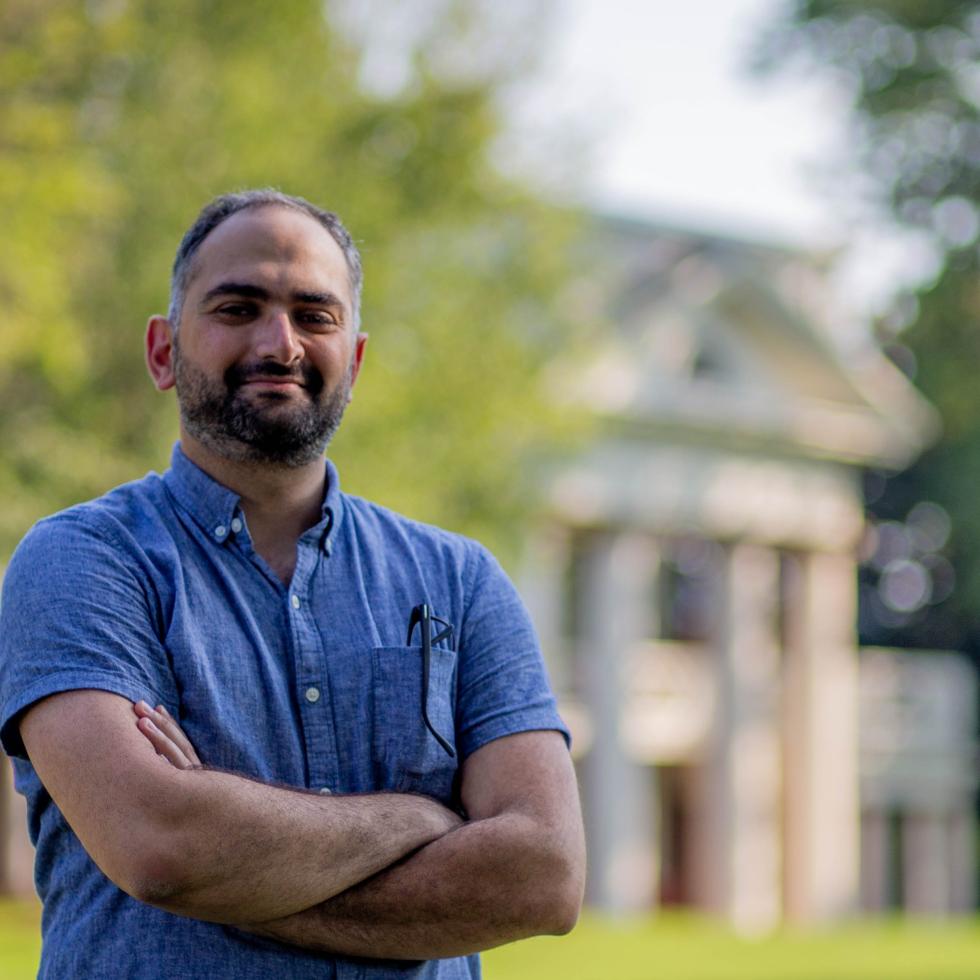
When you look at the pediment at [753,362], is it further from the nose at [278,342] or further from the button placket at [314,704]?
the button placket at [314,704]

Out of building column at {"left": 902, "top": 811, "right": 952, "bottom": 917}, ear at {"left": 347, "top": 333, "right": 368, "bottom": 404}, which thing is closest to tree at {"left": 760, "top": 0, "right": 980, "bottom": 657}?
building column at {"left": 902, "top": 811, "right": 952, "bottom": 917}

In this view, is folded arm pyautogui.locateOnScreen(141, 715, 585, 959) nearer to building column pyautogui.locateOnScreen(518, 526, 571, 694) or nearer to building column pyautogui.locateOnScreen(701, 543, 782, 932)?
building column pyautogui.locateOnScreen(518, 526, 571, 694)

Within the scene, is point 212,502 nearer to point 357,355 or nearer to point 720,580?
point 357,355

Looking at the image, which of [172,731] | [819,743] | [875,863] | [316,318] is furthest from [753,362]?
[172,731]

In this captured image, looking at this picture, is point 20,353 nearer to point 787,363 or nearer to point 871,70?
point 871,70

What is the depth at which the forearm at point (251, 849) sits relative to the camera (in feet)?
9.68

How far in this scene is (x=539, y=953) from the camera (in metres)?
20.9

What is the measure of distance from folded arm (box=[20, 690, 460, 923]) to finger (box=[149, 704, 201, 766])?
1.4 inches

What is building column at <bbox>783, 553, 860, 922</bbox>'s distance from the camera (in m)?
34.7

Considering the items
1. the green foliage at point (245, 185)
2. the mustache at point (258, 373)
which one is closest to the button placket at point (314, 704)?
the mustache at point (258, 373)

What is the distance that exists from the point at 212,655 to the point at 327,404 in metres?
0.46

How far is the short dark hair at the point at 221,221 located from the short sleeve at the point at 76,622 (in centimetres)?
44

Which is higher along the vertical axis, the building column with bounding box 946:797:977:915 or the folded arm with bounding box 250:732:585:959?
the building column with bounding box 946:797:977:915

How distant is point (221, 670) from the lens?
10.2 ft
